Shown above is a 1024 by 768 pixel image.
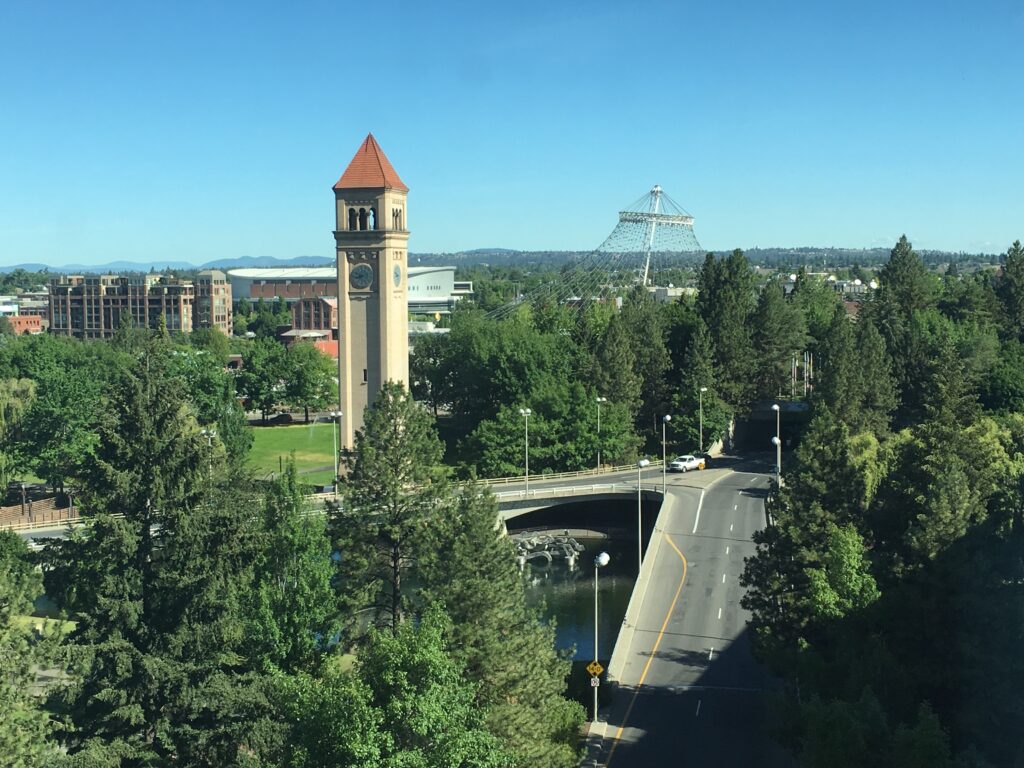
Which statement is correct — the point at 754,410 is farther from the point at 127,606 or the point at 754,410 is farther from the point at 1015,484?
the point at 127,606

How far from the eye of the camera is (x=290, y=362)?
9556 cm

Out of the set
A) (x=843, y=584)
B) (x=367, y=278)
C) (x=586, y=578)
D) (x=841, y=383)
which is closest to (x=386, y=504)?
(x=843, y=584)

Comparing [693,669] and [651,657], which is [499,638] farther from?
[651,657]

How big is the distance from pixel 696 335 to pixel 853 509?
41354 millimetres

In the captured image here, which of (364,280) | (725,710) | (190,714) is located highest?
(364,280)

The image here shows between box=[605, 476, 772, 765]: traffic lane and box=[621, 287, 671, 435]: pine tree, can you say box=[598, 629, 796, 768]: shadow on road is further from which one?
box=[621, 287, 671, 435]: pine tree

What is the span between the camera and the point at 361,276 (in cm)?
6181

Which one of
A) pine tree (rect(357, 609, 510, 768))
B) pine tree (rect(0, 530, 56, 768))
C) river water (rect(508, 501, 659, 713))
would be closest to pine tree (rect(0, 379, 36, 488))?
river water (rect(508, 501, 659, 713))

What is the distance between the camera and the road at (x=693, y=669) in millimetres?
29953

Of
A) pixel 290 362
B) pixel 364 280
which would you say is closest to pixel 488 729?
pixel 364 280

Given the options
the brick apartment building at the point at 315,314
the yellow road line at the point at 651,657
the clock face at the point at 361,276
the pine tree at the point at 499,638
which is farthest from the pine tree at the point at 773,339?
the brick apartment building at the point at 315,314

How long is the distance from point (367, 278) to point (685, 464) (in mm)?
21477

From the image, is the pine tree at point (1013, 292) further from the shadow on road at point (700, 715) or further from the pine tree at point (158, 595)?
the pine tree at point (158, 595)

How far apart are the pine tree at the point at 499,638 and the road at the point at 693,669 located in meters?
3.05
